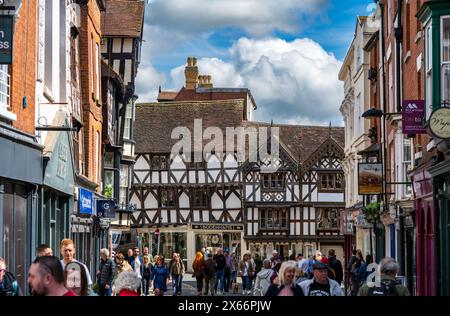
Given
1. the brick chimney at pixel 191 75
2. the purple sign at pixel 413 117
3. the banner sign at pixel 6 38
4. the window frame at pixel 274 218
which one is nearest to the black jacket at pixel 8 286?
the banner sign at pixel 6 38

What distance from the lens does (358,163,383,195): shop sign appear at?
29.0 meters

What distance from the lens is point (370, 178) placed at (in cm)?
2920

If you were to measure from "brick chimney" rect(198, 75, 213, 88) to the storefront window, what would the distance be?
2856 inches

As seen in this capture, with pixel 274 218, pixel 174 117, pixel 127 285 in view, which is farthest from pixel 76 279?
pixel 174 117

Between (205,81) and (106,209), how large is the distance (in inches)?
2414

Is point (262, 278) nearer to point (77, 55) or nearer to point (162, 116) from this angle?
point (77, 55)

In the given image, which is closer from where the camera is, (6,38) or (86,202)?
(6,38)

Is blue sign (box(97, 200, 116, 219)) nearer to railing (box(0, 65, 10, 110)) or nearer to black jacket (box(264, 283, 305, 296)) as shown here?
railing (box(0, 65, 10, 110))

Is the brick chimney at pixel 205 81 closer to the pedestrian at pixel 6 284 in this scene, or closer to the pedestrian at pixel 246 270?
the pedestrian at pixel 246 270

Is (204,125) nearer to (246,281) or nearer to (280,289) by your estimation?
(246,281)

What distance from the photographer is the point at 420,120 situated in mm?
22594

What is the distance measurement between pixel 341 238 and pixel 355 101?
22.0 m

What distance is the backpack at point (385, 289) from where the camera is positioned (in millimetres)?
10836
